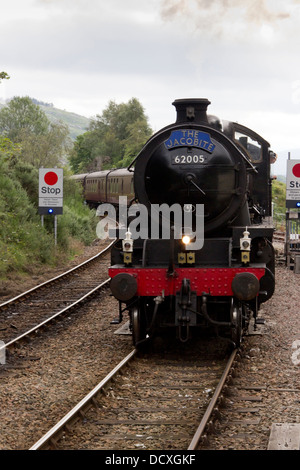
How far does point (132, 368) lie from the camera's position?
317 inches

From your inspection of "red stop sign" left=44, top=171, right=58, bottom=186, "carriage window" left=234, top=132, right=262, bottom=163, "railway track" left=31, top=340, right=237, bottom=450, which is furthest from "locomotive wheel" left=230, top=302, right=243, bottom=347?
"red stop sign" left=44, top=171, right=58, bottom=186

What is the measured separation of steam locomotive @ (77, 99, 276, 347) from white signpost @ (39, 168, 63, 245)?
9.50 m

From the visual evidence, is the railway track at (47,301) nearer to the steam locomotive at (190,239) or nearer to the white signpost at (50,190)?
the white signpost at (50,190)

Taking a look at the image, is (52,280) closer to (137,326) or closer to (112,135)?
(137,326)

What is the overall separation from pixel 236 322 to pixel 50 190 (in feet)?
36.2

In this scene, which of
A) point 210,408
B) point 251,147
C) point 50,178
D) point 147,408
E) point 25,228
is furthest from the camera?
point 25,228

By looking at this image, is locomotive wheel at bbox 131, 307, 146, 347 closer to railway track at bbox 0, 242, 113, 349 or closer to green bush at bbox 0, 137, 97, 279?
railway track at bbox 0, 242, 113, 349

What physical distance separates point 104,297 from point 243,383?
21.1 feet

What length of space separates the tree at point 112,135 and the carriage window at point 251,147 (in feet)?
169

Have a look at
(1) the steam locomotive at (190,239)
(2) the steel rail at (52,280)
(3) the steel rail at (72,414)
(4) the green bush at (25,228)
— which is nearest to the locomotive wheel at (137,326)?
(1) the steam locomotive at (190,239)

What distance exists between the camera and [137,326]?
8.58 metres

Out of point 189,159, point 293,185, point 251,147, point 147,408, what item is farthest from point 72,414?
point 293,185
